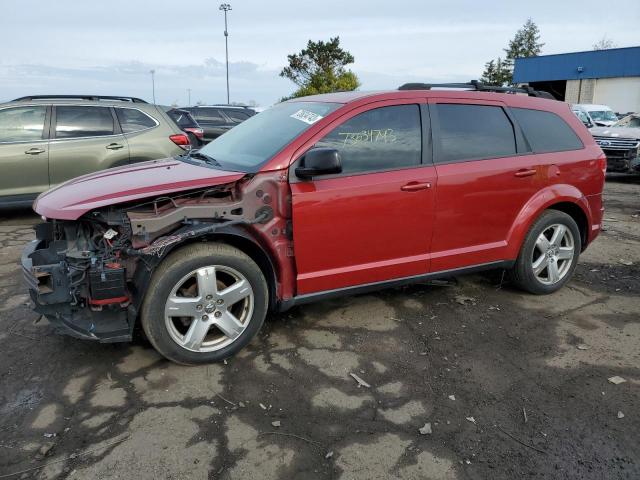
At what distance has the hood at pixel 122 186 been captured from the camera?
10.4 ft

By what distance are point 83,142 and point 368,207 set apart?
5.24 m

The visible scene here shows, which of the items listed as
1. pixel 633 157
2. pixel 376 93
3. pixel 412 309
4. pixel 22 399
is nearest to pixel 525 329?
pixel 412 309

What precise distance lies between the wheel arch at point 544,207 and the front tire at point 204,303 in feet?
7.34

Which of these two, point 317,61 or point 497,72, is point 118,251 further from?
point 497,72

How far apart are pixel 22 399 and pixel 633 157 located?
1343 centimetres

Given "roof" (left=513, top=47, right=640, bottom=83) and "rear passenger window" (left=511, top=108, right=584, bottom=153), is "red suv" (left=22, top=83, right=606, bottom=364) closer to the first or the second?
"rear passenger window" (left=511, top=108, right=584, bottom=153)

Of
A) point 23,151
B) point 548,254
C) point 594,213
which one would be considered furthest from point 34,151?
point 594,213

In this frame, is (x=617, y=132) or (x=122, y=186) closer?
(x=122, y=186)

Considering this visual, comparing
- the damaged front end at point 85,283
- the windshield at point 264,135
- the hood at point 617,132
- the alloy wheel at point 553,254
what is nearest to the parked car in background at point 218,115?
the hood at point 617,132

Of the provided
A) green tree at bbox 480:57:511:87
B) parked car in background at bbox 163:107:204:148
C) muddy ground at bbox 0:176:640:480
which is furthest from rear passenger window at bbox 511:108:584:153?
green tree at bbox 480:57:511:87

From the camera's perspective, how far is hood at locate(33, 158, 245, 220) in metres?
3.17

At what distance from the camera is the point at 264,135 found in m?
4.03

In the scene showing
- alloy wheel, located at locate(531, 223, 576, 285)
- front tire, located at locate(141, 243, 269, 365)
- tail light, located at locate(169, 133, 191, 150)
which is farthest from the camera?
tail light, located at locate(169, 133, 191, 150)

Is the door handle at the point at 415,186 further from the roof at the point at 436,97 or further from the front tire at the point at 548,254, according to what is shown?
the front tire at the point at 548,254
